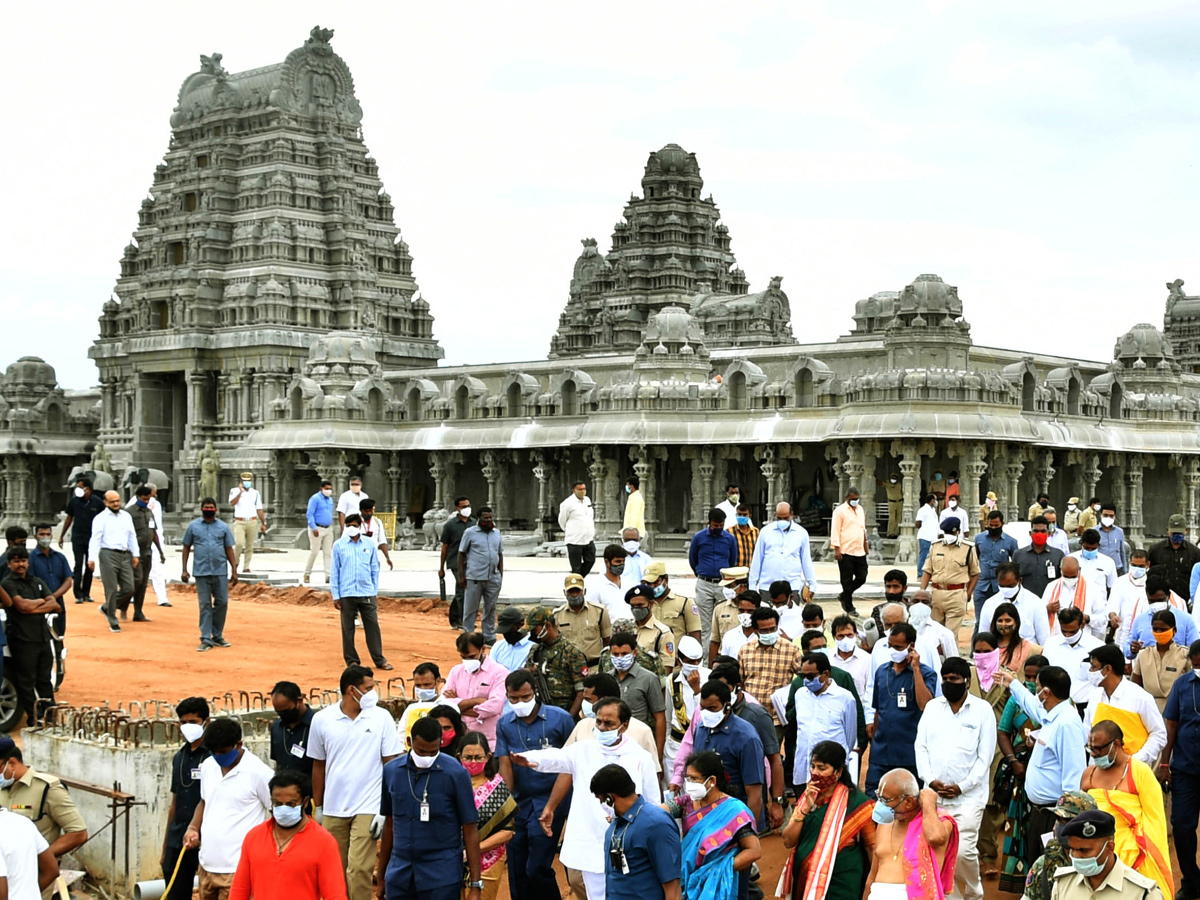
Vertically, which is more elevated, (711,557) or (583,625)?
(711,557)

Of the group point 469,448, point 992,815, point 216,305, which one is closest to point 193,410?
point 216,305

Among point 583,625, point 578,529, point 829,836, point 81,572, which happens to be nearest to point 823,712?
point 829,836

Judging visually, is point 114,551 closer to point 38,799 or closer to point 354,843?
point 354,843

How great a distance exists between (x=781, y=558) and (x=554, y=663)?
219 inches

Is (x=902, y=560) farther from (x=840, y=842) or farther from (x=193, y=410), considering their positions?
(x=193, y=410)

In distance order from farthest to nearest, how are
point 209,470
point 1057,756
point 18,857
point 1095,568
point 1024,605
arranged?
point 209,470 → point 1095,568 → point 1024,605 → point 1057,756 → point 18,857

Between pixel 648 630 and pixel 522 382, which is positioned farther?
pixel 522 382

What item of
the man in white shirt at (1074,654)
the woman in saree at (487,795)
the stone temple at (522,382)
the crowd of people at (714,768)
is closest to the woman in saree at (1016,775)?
the crowd of people at (714,768)

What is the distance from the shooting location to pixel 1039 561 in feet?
53.4

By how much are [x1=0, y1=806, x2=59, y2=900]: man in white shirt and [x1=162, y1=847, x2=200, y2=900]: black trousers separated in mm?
1786

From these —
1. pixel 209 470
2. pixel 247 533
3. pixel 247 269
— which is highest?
pixel 247 269

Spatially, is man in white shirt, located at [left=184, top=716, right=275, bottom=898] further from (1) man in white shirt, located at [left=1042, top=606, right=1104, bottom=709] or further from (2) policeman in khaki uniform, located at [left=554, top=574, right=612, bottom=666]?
(1) man in white shirt, located at [left=1042, top=606, right=1104, bottom=709]

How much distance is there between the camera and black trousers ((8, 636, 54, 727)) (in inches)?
579

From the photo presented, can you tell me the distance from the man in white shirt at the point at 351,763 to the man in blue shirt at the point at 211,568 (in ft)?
30.2
